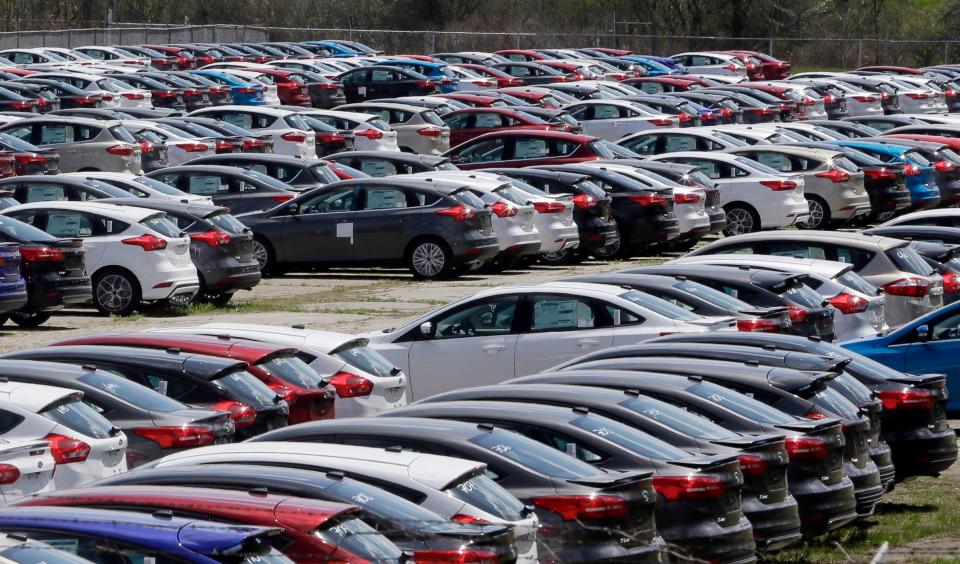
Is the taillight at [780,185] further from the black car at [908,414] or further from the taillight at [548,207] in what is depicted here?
the black car at [908,414]

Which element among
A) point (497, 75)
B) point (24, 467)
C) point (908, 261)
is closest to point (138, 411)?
point (24, 467)

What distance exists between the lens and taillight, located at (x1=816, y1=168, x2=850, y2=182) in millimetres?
29656

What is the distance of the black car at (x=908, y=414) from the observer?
1338cm

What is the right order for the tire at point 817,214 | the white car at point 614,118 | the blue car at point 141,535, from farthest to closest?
1. the white car at point 614,118
2. the tire at point 817,214
3. the blue car at point 141,535

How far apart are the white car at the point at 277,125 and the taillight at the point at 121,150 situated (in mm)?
3458

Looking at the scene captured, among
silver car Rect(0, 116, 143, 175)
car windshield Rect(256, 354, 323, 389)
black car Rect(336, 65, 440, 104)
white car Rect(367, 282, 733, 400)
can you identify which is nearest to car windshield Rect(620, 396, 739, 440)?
car windshield Rect(256, 354, 323, 389)

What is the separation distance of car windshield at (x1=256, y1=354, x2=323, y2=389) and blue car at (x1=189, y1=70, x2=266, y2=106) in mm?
29441

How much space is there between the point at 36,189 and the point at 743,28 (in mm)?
52719

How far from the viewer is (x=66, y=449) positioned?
10734 millimetres

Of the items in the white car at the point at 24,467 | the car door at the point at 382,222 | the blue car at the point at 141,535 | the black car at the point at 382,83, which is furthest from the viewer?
the black car at the point at 382,83

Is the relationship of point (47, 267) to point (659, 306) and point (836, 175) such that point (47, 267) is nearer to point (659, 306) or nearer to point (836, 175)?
point (659, 306)

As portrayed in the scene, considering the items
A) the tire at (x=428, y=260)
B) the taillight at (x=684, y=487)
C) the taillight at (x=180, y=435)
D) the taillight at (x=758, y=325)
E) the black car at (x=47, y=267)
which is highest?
the taillight at (x=684, y=487)

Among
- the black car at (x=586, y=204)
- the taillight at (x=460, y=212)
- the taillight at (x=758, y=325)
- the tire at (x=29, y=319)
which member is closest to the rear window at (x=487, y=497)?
the taillight at (x=758, y=325)

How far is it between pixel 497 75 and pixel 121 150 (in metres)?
19.9
